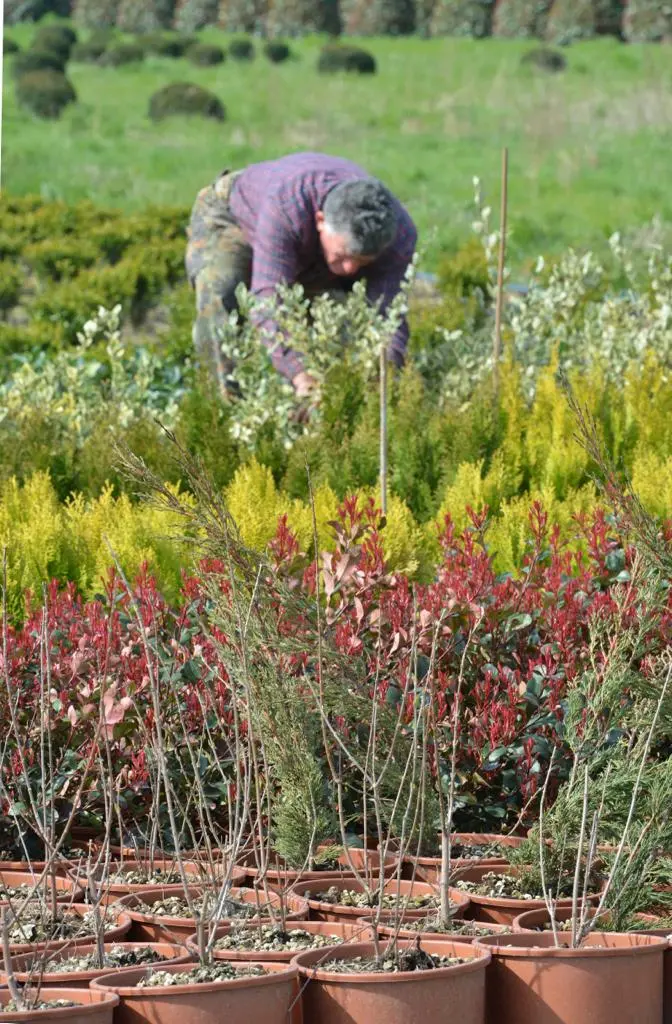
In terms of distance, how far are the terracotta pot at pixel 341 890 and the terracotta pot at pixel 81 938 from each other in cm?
37

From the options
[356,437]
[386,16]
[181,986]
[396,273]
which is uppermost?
[386,16]

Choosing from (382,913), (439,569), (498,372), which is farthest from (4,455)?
(382,913)

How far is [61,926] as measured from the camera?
2.95 meters

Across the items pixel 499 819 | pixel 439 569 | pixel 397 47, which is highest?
pixel 397 47

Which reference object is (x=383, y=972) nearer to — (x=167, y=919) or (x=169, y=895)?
(x=167, y=919)

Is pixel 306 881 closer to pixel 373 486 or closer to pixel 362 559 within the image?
pixel 362 559

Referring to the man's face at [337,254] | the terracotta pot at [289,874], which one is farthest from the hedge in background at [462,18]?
the terracotta pot at [289,874]

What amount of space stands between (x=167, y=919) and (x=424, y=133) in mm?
26060

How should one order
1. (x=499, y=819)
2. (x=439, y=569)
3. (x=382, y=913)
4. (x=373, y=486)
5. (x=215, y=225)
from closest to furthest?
(x=382, y=913), (x=499, y=819), (x=439, y=569), (x=373, y=486), (x=215, y=225)

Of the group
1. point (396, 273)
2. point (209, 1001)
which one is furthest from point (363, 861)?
point (396, 273)

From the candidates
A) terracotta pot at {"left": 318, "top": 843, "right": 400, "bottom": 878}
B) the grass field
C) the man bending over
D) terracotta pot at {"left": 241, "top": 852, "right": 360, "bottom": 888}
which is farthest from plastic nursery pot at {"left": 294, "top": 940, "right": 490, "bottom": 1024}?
the grass field

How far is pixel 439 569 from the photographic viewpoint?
425cm

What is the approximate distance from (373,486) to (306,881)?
117 inches

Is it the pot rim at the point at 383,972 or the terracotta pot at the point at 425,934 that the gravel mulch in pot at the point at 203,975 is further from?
the terracotta pot at the point at 425,934
